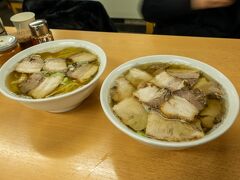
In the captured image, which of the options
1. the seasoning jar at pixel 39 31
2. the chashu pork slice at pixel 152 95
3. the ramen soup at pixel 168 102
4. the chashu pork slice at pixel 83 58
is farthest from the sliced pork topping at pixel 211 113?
the seasoning jar at pixel 39 31

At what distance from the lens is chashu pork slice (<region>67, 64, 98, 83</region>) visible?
81cm

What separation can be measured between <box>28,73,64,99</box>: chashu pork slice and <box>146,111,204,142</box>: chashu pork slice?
12.9 inches

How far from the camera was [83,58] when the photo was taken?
2.90 ft

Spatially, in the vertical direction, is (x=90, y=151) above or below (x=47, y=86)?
below

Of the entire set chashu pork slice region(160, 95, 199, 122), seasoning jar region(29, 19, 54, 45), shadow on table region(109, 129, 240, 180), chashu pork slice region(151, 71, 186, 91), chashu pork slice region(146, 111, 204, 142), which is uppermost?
seasoning jar region(29, 19, 54, 45)

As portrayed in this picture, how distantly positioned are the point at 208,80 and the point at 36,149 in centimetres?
52

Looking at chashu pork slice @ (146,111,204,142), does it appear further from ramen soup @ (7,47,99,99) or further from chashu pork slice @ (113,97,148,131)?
ramen soup @ (7,47,99,99)

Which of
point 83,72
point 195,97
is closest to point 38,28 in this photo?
point 83,72

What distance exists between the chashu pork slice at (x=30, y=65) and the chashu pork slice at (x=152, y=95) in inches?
14.5

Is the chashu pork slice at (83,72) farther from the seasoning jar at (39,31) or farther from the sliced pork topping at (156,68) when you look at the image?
the seasoning jar at (39,31)

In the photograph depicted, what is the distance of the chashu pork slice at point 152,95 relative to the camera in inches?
26.4

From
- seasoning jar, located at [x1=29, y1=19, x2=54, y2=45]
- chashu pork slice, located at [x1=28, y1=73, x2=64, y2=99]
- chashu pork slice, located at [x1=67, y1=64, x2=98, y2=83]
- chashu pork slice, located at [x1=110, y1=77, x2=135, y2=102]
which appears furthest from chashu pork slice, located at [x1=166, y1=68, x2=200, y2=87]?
seasoning jar, located at [x1=29, y1=19, x2=54, y2=45]

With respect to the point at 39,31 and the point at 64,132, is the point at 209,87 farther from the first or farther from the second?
the point at 39,31

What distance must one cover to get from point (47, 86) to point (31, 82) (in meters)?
0.06
